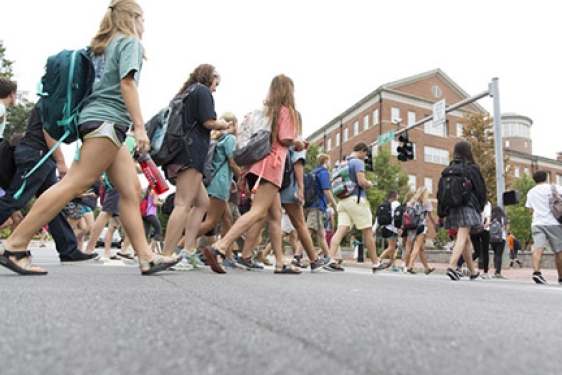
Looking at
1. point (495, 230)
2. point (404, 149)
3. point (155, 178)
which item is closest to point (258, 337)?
point (155, 178)

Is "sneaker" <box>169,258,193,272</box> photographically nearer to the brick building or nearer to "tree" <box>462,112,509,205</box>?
"tree" <box>462,112,509,205</box>

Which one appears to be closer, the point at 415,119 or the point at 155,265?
the point at 155,265

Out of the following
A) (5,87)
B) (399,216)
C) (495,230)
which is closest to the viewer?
(5,87)

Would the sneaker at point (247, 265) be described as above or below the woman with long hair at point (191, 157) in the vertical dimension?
below

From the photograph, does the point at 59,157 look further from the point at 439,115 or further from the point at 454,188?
the point at 439,115

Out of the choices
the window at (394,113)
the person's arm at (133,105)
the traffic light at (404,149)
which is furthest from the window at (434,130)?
the person's arm at (133,105)

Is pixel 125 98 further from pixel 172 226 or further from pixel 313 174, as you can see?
pixel 313 174

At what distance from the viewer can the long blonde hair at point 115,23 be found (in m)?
3.70

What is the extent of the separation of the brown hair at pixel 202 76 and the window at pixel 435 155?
44112mm

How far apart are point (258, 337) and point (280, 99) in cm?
410

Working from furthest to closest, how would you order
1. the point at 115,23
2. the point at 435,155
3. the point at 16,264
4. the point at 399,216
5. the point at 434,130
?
the point at 435,155 → the point at 434,130 → the point at 399,216 → the point at 115,23 → the point at 16,264

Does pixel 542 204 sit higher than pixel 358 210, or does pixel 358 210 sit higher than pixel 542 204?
pixel 542 204

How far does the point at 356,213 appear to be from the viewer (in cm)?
731

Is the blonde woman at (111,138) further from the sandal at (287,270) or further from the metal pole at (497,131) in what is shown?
the metal pole at (497,131)
